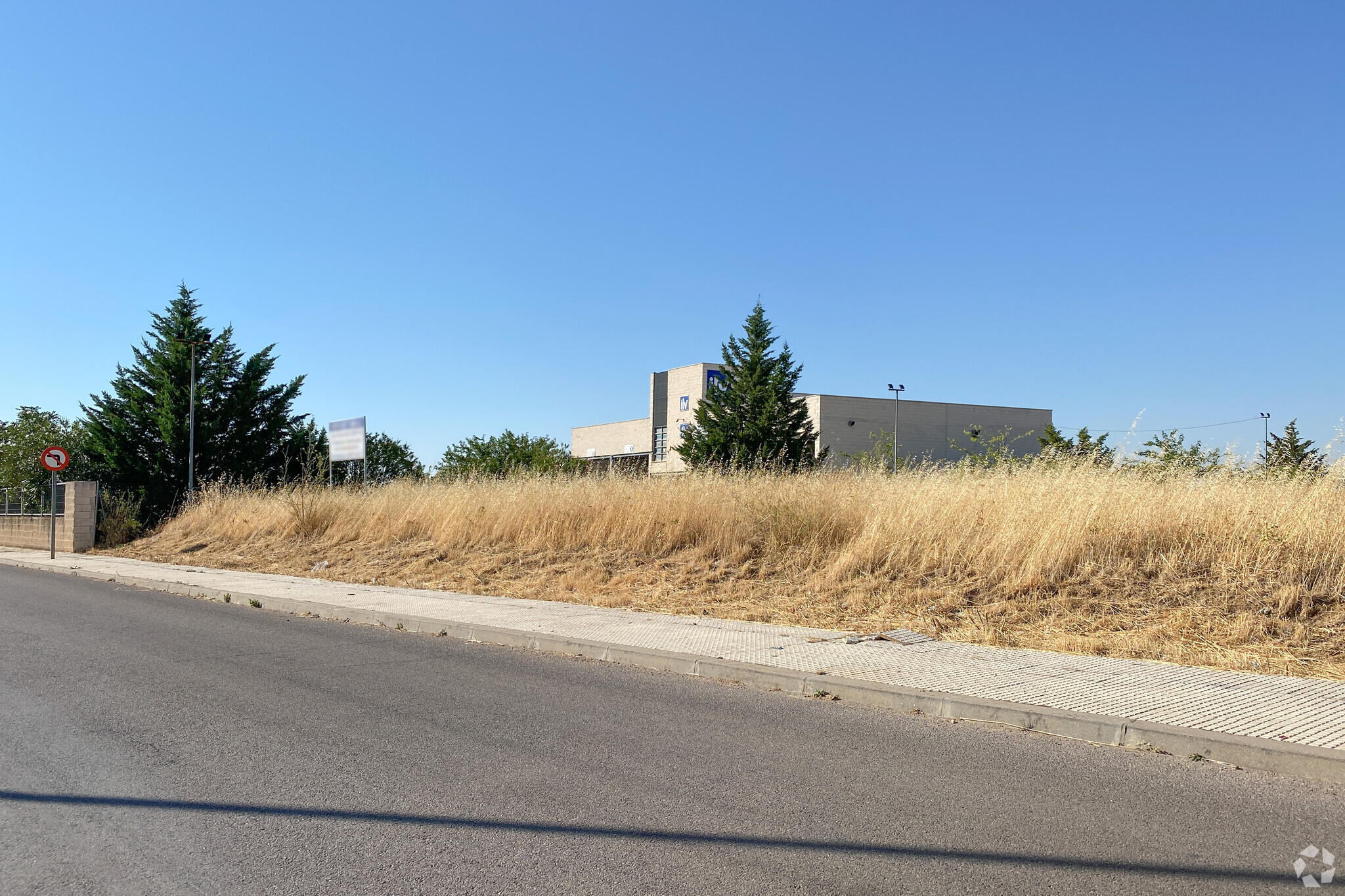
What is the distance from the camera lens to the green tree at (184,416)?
41062 millimetres

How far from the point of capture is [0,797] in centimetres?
467

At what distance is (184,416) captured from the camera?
41.4m

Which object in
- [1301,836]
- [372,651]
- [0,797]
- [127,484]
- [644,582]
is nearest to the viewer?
[1301,836]

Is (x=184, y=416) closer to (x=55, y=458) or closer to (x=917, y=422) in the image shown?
(x=55, y=458)

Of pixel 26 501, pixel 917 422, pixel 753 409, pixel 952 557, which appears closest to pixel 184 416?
pixel 26 501

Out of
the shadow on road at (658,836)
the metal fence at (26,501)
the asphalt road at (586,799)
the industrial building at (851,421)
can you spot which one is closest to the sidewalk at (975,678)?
the asphalt road at (586,799)

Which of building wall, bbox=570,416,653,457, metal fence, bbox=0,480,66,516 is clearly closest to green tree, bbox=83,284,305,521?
metal fence, bbox=0,480,66,516

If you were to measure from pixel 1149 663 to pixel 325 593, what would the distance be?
1153 centimetres

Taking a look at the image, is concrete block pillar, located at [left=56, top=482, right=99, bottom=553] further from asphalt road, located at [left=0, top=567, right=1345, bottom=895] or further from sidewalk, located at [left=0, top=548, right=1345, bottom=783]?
asphalt road, located at [left=0, top=567, right=1345, bottom=895]

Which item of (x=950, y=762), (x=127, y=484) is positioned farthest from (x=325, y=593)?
(x=127, y=484)

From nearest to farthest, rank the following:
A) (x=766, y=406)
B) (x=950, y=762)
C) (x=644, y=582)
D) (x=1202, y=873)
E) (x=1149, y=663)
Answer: (x=1202, y=873)
(x=950, y=762)
(x=1149, y=663)
(x=644, y=582)
(x=766, y=406)

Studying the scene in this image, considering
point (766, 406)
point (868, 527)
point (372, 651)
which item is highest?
point (766, 406)

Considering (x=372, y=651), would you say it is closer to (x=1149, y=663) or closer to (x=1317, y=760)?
(x=1149, y=663)

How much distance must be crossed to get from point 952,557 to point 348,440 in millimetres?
23951
